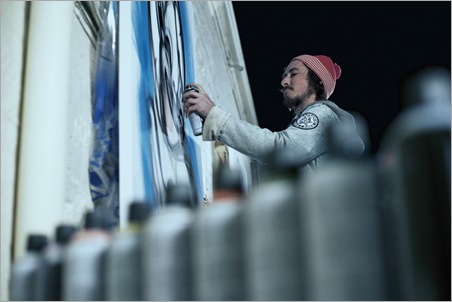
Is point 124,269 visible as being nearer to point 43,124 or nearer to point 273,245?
point 273,245

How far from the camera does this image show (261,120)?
415 cm

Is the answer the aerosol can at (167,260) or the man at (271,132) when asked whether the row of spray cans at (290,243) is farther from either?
the man at (271,132)

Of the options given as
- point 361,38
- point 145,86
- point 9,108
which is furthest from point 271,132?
point 361,38

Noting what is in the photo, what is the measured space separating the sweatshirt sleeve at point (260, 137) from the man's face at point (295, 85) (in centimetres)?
37

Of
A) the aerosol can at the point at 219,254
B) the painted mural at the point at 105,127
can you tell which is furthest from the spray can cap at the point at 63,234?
the painted mural at the point at 105,127

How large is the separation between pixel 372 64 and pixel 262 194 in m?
2.42

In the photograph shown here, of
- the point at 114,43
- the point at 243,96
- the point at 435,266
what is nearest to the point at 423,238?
the point at 435,266

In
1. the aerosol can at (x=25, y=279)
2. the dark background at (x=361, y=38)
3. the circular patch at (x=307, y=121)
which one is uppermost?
the dark background at (x=361, y=38)

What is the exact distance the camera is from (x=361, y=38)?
2783 millimetres

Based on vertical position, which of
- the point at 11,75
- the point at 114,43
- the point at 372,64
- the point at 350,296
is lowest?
the point at 350,296

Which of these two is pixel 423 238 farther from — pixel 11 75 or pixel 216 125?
pixel 216 125

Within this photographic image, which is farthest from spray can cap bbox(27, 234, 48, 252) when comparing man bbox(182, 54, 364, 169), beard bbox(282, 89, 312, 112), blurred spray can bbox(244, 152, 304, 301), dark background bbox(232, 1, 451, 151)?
dark background bbox(232, 1, 451, 151)

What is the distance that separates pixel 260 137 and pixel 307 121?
4.8 inches

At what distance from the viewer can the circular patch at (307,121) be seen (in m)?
1.37
